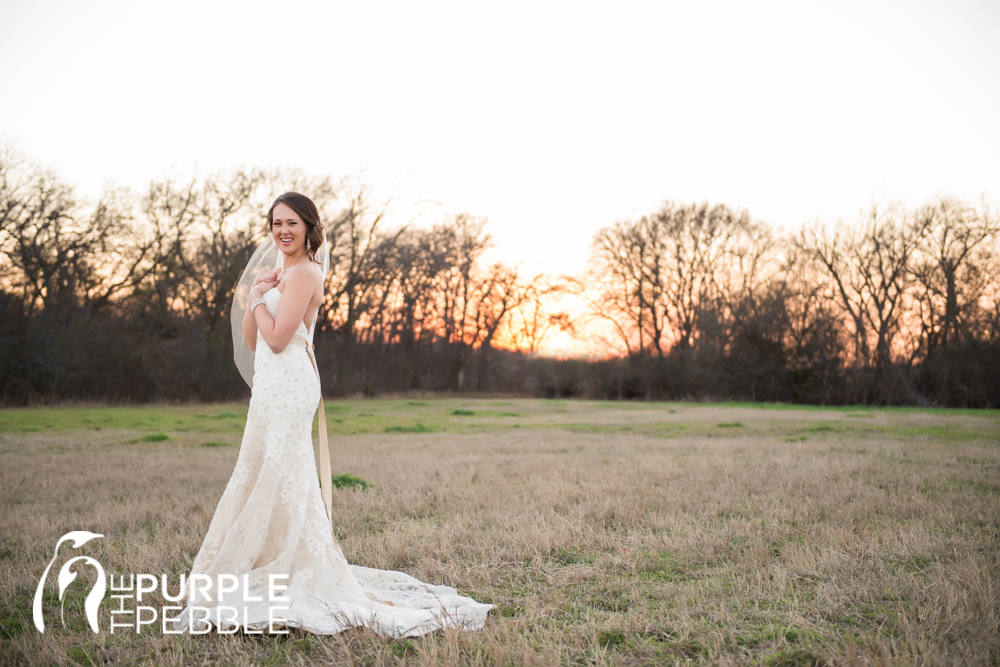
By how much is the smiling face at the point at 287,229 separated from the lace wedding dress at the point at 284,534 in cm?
29

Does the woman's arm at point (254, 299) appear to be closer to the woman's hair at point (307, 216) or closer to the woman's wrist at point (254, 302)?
the woman's wrist at point (254, 302)

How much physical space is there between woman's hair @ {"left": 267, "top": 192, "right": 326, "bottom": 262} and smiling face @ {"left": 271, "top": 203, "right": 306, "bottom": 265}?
0.02m

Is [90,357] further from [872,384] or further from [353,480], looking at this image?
[872,384]

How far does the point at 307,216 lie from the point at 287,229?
15 cm

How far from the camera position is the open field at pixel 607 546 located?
3002 millimetres

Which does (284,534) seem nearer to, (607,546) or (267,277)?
(267,277)

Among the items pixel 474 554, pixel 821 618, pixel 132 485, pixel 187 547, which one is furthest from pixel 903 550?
pixel 132 485

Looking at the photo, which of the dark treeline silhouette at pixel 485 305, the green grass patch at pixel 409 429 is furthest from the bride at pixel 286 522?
the dark treeline silhouette at pixel 485 305

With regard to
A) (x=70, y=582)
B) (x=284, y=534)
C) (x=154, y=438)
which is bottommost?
(x=154, y=438)

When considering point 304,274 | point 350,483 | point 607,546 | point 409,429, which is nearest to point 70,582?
point 304,274

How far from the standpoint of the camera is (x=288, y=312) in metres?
3.47

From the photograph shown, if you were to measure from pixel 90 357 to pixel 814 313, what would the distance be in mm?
33312

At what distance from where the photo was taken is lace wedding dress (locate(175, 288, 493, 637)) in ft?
10.8

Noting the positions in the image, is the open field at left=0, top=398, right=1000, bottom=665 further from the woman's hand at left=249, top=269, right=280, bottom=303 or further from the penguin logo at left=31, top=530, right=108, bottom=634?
the woman's hand at left=249, top=269, right=280, bottom=303
